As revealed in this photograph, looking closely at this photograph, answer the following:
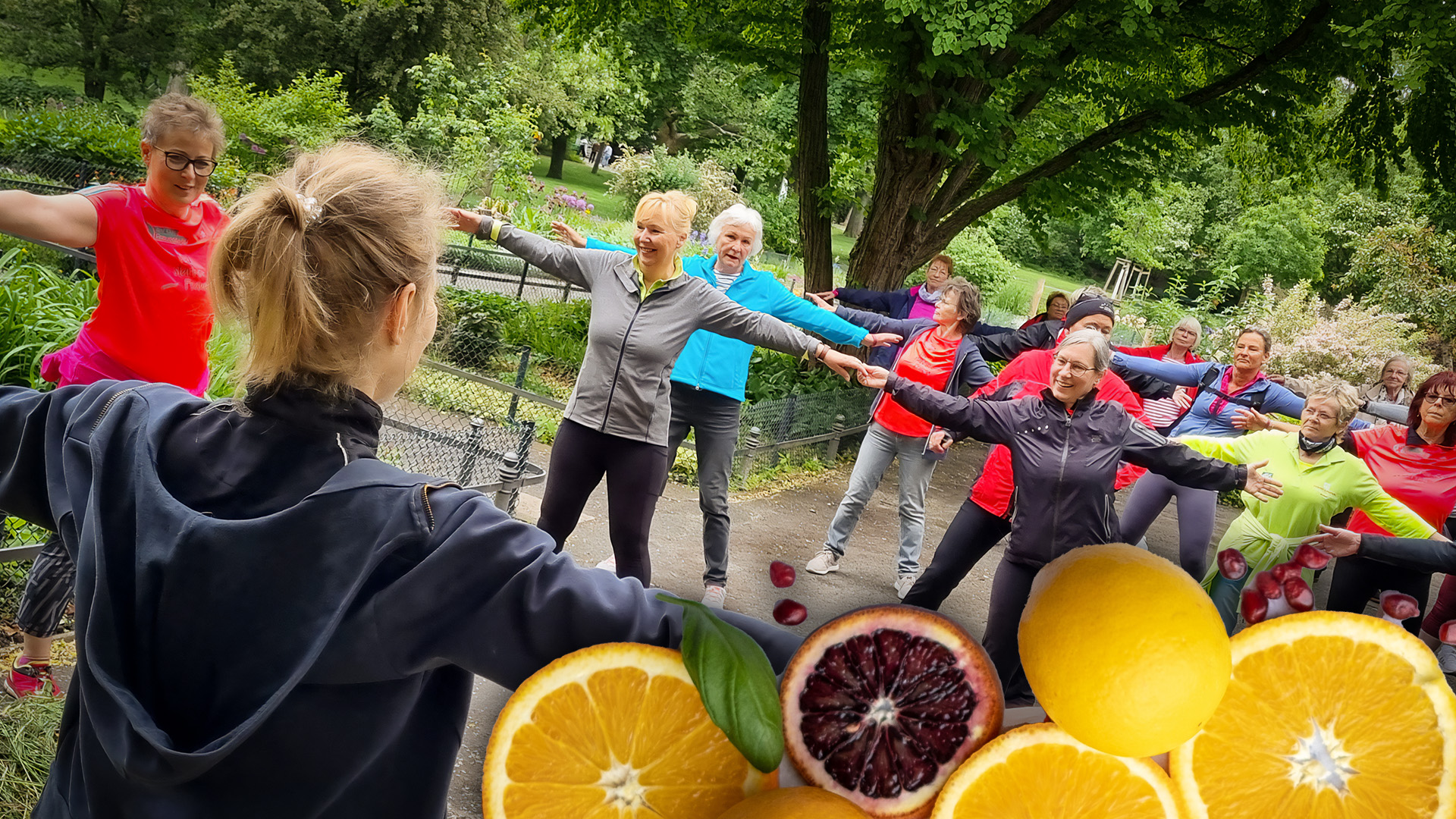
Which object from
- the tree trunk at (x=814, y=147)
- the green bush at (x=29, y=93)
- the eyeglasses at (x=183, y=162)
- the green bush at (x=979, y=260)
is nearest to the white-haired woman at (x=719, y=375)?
the eyeglasses at (x=183, y=162)

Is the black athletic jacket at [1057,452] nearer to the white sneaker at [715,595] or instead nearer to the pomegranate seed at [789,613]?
the white sneaker at [715,595]

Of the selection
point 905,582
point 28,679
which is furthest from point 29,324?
point 905,582

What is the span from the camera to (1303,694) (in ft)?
1.98

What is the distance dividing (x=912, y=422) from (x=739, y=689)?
15.0ft

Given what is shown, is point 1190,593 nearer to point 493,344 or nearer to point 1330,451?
point 1330,451

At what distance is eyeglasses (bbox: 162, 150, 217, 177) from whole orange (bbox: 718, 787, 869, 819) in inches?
96.9

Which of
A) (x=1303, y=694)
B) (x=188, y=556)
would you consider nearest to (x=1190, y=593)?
(x=1303, y=694)

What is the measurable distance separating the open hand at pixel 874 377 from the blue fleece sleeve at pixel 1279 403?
10.4 feet

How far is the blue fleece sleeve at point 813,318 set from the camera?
3.53 metres

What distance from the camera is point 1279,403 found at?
4.35m

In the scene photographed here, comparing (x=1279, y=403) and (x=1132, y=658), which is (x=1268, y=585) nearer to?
(x=1132, y=658)

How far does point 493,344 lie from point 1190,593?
8.47 meters

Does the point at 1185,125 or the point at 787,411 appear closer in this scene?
the point at 1185,125

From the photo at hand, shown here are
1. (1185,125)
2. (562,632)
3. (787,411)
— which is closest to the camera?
(562,632)
